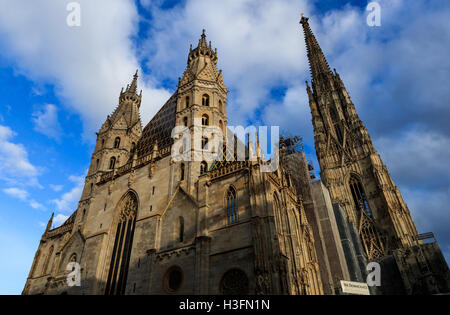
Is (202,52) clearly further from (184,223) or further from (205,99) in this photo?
(184,223)

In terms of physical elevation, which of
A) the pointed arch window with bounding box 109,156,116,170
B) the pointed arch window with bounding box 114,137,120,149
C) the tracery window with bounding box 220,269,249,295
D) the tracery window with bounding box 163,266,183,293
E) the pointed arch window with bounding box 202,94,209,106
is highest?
the pointed arch window with bounding box 202,94,209,106

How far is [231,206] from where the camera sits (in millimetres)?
19203

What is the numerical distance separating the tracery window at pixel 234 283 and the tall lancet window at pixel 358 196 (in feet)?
80.6

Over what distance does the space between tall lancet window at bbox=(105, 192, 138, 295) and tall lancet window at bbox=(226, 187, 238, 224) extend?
338 inches

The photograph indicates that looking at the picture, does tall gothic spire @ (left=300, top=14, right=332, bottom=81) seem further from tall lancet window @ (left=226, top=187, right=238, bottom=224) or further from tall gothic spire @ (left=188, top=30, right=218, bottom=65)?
tall lancet window @ (left=226, top=187, right=238, bottom=224)

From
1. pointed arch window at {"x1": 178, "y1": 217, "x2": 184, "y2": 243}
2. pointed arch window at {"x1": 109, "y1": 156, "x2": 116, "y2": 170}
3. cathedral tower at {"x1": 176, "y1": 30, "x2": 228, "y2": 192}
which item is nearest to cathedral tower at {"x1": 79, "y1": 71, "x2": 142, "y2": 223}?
pointed arch window at {"x1": 109, "y1": 156, "x2": 116, "y2": 170}

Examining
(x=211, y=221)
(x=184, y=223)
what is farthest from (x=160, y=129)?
(x=211, y=221)

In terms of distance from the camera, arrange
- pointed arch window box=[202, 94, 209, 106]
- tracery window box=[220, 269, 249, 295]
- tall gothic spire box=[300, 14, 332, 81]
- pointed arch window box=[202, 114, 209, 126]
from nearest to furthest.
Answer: tracery window box=[220, 269, 249, 295] < pointed arch window box=[202, 114, 209, 126] < pointed arch window box=[202, 94, 209, 106] < tall gothic spire box=[300, 14, 332, 81]

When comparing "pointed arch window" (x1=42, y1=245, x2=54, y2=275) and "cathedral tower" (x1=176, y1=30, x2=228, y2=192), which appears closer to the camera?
"cathedral tower" (x1=176, y1=30, x2=228, y2=192)

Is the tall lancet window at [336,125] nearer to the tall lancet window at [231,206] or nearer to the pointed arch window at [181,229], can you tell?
the tall lancet window at [231,206]

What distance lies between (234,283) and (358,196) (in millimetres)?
26164

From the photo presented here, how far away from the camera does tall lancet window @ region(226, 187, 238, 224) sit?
1862 cm

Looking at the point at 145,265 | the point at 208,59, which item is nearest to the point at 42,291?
the point at 145,265

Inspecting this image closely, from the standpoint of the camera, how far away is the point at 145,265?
20125mm
